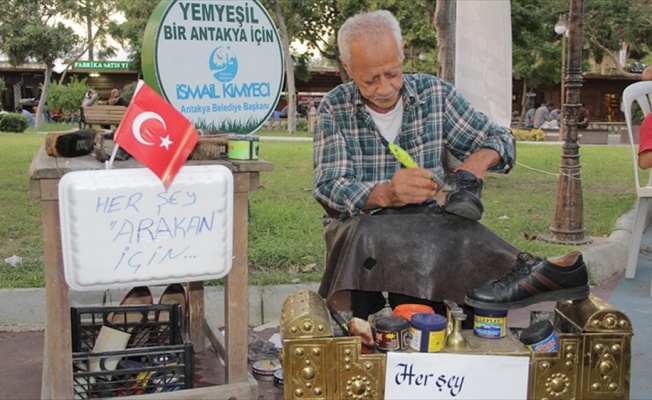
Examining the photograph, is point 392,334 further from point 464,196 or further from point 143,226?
point 143,226

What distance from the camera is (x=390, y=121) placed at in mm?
2777

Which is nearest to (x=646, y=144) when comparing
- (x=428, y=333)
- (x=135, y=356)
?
(x=428, y=333)

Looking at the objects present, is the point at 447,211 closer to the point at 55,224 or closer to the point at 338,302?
the point at 338,302

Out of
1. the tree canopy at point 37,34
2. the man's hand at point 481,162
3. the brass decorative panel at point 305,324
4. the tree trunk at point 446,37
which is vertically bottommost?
the brass decorative panel at point 305,324

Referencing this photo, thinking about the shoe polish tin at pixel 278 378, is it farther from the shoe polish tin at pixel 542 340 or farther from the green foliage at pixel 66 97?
the green foliage at pixel 66 97

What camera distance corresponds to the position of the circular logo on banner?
13.2 feet

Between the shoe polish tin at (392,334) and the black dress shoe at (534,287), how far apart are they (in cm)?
24

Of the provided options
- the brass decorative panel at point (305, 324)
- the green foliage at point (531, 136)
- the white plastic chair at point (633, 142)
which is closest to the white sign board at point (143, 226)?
the brass decorative panel at point (305, 324)

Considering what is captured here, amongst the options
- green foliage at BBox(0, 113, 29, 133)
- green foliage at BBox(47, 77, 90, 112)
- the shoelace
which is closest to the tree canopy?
green foliage at BBox(47, 77, 90, 112)

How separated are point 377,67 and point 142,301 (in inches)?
55.9

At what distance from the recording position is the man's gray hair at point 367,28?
2520 millimetres

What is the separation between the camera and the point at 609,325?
7.11 feet

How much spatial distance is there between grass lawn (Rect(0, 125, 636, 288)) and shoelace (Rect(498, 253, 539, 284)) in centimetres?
174

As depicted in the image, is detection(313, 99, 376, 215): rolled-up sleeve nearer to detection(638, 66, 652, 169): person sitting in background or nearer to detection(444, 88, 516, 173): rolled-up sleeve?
detection(444, 88, 516, 173): rolled-up sleeve
